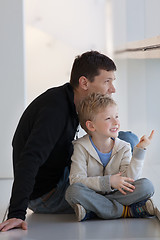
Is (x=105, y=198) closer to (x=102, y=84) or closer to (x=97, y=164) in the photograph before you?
(x=97, y=164)

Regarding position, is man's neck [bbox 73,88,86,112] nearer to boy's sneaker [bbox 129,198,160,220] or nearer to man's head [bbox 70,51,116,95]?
man's head [bbox 70,51,116,95]

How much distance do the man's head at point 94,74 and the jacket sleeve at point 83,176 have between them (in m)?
0.30

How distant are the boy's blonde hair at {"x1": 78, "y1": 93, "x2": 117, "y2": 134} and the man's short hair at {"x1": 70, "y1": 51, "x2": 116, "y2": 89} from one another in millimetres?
131

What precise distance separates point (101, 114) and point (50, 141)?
1.03 ft

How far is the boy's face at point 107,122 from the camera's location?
217cm

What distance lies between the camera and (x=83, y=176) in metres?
2.12

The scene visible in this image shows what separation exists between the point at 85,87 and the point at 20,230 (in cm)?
74

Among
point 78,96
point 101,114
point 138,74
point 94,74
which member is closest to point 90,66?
point 94,74

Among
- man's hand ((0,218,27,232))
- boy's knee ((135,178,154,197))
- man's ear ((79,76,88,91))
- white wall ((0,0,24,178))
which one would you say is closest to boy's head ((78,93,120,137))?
man's ear ((79,76,88,91))

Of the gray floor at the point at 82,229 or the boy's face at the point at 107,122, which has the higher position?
the boy's face at the point at 107,122

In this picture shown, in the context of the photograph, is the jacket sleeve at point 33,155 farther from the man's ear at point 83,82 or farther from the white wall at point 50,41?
the white wall at point 50,41

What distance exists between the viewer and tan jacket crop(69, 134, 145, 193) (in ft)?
6.88

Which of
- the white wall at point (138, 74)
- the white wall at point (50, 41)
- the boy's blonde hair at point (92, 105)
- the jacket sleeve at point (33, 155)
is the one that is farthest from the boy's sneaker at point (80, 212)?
the white wall at point (50, 41)

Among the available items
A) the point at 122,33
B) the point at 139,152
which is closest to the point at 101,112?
the point at 139,152
